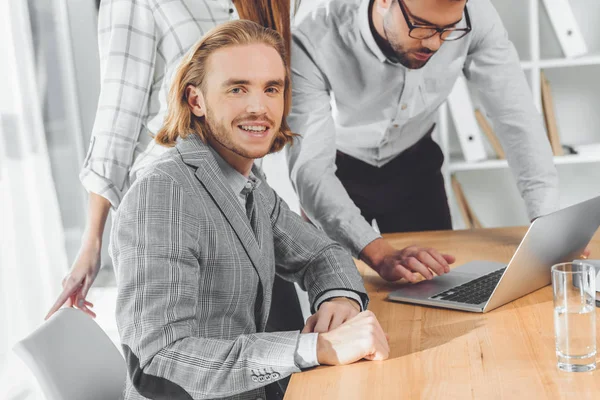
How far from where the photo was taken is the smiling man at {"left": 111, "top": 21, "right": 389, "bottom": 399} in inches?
41.6

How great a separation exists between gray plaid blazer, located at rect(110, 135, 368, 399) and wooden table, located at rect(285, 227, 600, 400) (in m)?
0.09

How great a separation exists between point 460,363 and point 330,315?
0.30m

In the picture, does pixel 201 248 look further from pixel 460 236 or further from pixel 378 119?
pixel 378 119

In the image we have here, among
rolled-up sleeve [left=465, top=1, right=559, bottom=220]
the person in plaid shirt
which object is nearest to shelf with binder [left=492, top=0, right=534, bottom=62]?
rolled-up sleeve [left=465, top=1, right=559, bottom=220]

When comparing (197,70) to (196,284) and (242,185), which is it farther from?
(196,284)

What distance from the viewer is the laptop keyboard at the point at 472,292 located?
1282 mm

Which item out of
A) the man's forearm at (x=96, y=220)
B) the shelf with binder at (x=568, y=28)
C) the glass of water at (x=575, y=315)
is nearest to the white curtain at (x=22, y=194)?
the man's forearm at (x=96, y=220)

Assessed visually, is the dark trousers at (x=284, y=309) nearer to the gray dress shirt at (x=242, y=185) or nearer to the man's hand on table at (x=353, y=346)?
the gray dress shirt at (x=242, y=185)

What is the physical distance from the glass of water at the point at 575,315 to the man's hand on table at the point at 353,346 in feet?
0.79

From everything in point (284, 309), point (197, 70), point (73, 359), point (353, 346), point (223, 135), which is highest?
point (197, 70)

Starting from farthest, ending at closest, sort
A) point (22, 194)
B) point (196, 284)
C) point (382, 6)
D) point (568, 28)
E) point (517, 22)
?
1. point (517, 22)
2. point (568, 28)
3. point (22, 194)
4. point (382, 6)
5. point (196, 284)

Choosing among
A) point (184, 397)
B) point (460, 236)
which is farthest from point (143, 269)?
point (460, 236)

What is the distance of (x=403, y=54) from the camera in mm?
1807

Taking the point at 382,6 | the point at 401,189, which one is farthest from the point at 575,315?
the point at 401,189
